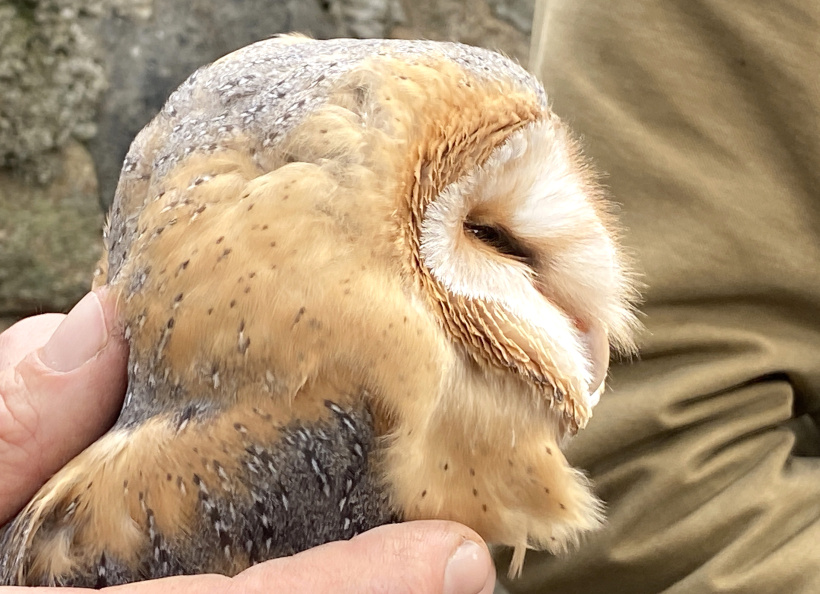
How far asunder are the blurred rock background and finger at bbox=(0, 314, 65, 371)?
2.62 feet

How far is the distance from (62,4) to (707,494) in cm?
156

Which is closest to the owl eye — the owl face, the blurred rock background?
the owl face

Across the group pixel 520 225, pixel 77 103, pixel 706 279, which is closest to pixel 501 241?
pixel 520 225

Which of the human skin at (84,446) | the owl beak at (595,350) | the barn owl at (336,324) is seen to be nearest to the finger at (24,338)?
the human skin at (84,446)

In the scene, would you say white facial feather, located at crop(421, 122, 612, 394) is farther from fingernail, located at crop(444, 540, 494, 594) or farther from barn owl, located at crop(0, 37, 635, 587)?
fingernail, located at crop(444, 540, 494, 594)

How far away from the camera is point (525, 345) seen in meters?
0.51

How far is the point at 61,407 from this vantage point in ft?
2.16

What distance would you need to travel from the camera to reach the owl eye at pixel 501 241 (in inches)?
21.6

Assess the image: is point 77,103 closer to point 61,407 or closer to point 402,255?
point 61,407

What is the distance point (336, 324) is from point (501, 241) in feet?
0.54

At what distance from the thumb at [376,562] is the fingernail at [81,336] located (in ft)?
0.82

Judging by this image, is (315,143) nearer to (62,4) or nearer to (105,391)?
(105,391)

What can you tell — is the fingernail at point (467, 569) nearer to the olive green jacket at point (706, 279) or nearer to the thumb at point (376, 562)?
the thumb at point (376, 562)

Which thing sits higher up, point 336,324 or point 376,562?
point 336,324
